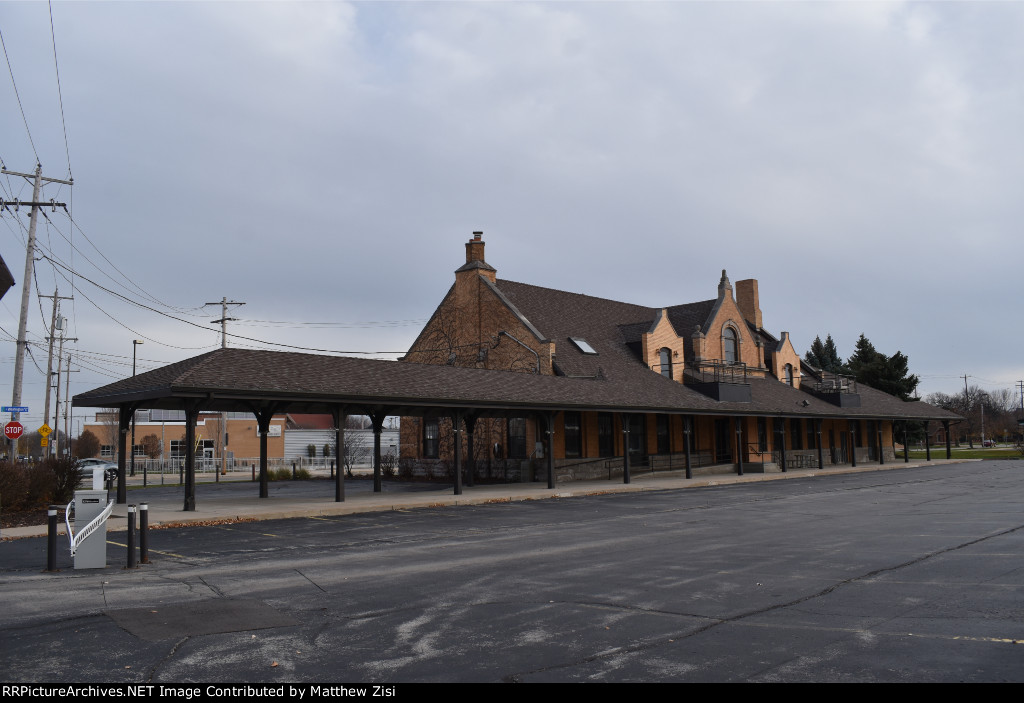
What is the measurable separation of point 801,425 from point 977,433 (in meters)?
103

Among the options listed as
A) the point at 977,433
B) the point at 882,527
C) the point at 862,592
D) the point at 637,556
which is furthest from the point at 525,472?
the point at 977,433

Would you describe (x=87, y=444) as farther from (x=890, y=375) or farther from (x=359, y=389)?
(x=890, y=375)

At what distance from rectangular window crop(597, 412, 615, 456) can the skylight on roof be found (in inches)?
128

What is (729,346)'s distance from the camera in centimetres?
4531

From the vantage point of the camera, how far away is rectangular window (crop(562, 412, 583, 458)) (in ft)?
112

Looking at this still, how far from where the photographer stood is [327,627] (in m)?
7.76

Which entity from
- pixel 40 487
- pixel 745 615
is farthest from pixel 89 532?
pixel 40 487

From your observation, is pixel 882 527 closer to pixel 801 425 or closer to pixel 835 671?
pixel 835 671

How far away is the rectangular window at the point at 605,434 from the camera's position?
3538 cm

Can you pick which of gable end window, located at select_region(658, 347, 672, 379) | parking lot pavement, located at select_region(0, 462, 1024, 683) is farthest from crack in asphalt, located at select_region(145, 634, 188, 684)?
gable end window, located at select_region(658, 347, 672, 379)

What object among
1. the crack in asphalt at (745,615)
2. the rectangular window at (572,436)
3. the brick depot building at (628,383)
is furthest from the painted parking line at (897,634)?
the rectangular window at (572,436)

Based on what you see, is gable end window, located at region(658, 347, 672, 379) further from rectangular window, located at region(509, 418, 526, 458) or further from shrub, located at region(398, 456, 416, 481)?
shrub, located at region(398, 456, 416, 481)

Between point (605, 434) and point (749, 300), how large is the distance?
22.1 meters

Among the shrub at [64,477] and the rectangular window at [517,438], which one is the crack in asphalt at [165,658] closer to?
the shrub at [64,477]
